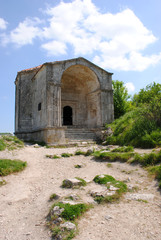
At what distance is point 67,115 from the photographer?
1961 centimetres

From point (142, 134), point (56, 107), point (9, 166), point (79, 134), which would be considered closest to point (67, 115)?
point (79, 134)

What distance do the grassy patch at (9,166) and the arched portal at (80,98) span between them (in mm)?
11314

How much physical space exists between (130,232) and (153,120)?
747cm

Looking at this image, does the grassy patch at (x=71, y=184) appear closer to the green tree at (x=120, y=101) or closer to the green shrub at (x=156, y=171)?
the green shrub at (x=156, y=171)

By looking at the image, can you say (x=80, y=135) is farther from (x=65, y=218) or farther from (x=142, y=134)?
(x=65, y=218)

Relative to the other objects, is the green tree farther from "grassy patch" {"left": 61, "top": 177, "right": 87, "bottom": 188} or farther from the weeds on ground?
"grassy patch" {"left": 61, "top": 177, "right": 87, "bottom": 188}

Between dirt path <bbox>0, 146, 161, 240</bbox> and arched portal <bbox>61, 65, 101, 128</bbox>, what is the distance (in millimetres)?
11522

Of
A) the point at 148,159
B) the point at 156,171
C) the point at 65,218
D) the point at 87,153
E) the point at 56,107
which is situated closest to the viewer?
the point at 65,218

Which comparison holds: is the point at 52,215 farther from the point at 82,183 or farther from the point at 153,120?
the point at 153,120

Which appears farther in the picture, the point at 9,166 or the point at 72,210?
the point at 9,166

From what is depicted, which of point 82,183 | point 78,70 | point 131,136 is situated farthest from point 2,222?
point 78,70

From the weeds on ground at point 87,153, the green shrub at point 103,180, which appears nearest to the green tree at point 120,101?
the weeds on ground at point 87,153

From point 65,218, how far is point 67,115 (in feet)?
52.7

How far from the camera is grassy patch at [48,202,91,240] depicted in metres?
3.35
